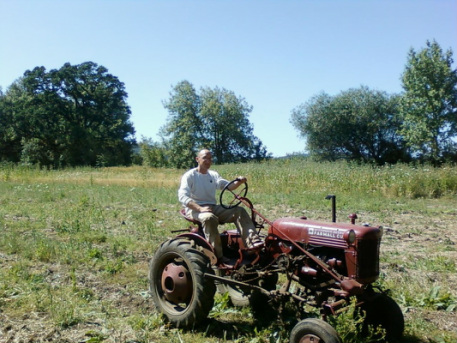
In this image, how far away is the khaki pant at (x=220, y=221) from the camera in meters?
4.70

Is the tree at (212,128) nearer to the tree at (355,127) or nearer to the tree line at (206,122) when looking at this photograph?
the tree line at (206,122)

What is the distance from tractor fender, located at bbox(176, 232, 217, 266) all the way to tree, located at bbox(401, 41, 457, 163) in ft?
109

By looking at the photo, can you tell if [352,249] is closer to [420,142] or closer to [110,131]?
Answer: [420,142]

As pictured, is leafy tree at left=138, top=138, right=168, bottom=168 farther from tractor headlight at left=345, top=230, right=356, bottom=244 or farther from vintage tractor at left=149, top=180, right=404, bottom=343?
tractor headlight at left=345, top=230, right=356, bottom=244

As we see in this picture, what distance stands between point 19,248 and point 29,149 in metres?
45.6

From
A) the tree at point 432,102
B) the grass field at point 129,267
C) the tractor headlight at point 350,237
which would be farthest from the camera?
the tree at point 432,102

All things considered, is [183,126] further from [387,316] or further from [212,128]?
[387,316]

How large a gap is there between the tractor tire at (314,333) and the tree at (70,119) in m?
45.8

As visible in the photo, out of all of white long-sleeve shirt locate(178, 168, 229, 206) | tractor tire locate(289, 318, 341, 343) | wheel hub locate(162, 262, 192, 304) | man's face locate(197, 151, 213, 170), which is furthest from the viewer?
man's face locate(197, 151, 213, 170)

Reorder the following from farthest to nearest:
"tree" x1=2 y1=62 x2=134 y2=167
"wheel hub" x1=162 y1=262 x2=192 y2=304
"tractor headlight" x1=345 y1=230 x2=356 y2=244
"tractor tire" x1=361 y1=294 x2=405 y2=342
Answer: "tree" x1=2 y1=62 x2=134 y2=167 < "wheel hub" x1=162 y1=262 x2=192 y2=304 < "tractor tire" x1=361 y1=294 x2=405 y2=342 < "tractor headlight" x1=345 y1=230 x2=356 y2=244

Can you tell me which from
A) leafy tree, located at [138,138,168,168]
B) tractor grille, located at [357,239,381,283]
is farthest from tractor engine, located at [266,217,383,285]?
leafy tree, located at [138,138,168,168]

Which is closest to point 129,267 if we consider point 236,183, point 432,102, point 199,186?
point 199,186

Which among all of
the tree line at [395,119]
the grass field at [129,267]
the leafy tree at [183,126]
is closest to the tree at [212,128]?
the leafy tree at [183,126]

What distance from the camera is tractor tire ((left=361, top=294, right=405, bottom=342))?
160 inches
